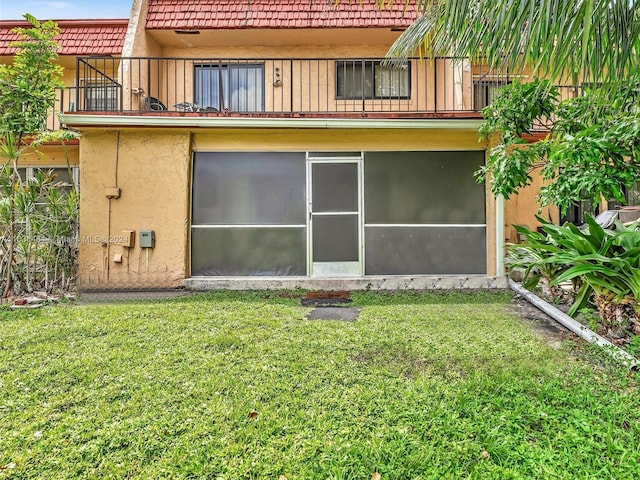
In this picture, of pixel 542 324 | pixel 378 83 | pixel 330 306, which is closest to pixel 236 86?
pixel 378 83

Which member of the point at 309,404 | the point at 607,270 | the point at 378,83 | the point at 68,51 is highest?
the point at 68,51

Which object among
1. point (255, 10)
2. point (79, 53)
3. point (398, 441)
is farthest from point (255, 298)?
point (79, 53)

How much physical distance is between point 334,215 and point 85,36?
305 inches

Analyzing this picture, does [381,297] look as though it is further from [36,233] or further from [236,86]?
[236,86]

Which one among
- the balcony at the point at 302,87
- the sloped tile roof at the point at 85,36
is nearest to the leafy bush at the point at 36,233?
the balcony at the point at 302,87

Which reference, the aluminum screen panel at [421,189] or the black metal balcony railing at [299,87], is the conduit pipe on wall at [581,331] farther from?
the black metal balcony railing at [299,87]

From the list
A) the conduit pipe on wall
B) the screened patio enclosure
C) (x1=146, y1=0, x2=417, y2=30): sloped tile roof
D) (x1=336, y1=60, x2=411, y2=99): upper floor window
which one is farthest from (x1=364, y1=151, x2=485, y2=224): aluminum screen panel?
(x1=146, y1=0, x2=417, y2=30): sloped tile roof

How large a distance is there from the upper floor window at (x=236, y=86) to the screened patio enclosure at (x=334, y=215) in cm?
235

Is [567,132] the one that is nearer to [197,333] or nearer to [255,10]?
[197,333]

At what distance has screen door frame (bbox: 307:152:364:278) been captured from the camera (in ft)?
21.0

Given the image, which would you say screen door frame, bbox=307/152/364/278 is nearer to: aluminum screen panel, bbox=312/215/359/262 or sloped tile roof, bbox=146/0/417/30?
aluminum screen panel, bbox=312/215/359/262

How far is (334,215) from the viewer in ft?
21.0

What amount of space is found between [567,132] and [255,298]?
482cm

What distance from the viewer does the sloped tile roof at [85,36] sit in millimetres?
8023
